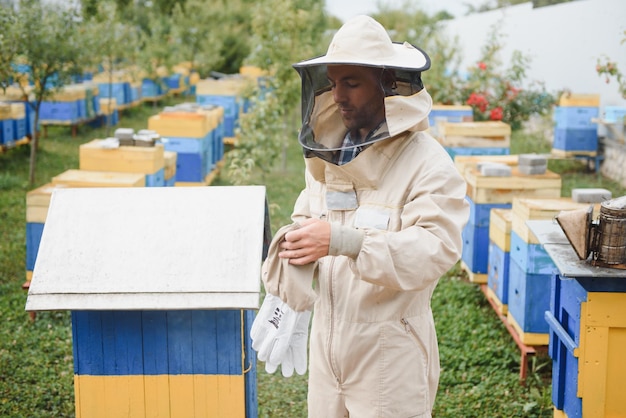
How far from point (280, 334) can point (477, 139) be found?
472 cm

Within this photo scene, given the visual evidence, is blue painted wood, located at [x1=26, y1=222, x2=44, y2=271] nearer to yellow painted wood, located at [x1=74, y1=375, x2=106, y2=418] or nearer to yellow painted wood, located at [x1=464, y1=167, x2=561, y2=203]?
yellow painted wood, located at [x1=74, y1=375, x2=106, y2=418]

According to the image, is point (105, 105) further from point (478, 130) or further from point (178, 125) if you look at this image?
point (478, 130)

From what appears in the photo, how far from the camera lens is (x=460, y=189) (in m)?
1.74

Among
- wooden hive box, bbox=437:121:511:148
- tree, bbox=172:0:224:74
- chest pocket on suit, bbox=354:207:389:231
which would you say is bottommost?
wooden hive box, bbox=437:121:511:148

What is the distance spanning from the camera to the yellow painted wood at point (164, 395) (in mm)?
2459

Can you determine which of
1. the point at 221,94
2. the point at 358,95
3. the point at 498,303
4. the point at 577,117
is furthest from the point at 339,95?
the point at 221,94

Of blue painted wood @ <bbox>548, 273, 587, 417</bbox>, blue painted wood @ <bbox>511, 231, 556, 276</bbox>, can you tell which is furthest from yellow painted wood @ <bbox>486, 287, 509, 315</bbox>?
blue painted wood @ <bbox>548, 273, 587, 417</bbox>

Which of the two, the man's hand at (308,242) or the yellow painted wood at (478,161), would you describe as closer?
the man's hand at (308,242)

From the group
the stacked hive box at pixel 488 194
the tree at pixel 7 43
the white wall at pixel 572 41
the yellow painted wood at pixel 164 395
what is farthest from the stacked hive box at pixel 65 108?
the yellow painted wood at pixel 164 395

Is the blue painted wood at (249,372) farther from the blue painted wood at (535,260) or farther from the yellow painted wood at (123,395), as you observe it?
the blue painted wood at (535,260)

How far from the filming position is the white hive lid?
2.30 meters

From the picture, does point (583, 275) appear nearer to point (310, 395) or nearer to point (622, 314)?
point (622, 314)

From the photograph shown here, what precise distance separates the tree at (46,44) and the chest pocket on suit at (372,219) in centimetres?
658

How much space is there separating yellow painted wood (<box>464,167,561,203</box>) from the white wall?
13.0 ft
